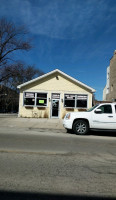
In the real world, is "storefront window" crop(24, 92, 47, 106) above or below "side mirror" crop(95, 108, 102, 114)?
above

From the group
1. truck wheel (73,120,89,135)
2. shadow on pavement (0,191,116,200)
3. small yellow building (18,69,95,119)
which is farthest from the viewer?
small yellow building (18,69,95,119)

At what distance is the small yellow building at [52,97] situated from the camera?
1652cm

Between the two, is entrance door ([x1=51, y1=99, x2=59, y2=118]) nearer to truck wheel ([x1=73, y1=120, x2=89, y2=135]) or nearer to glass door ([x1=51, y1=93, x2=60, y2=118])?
glass door ([x1=51, y1=93, x2=60, y2=118])

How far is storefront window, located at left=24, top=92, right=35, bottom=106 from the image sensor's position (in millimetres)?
16641

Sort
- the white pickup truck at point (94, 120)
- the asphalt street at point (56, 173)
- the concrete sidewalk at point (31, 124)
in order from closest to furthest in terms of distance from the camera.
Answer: the asphalt street at point (56, 173) < the white pickup truck at point (94, 120) < the concrete sidewalk at point (31, 124)

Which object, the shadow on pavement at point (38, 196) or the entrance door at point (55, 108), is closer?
the shadow on pavement at point (38, 196)

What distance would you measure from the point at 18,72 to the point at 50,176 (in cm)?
2663

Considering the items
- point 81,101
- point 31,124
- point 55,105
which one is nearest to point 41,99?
point 55,105

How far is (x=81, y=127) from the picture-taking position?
27.7 feet

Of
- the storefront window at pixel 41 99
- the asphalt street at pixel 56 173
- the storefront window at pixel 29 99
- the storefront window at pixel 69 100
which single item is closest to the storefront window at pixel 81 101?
the storefront window at pixel 69 100

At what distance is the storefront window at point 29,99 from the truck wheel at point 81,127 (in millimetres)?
9060

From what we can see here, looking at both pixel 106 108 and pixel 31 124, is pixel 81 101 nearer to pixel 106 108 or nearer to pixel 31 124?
pixel 31 124

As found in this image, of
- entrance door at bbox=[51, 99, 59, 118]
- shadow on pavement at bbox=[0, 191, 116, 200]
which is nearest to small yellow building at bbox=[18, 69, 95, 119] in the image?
entrance door at bbox=[51, 99, 59, 118]

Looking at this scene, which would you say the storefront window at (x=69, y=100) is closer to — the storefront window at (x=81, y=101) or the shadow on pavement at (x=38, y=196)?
the storefront window at (x=81, y=101)
